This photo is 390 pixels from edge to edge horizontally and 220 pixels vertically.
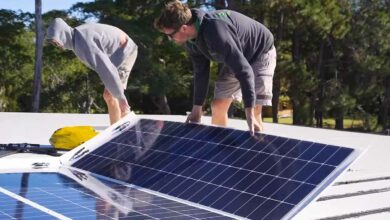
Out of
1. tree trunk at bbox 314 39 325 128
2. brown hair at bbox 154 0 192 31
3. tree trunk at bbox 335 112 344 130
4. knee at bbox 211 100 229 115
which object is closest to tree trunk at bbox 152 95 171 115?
tree trunk at bbox 314 39 325 128

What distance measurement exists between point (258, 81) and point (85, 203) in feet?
5.82

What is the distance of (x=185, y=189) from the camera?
117 inches

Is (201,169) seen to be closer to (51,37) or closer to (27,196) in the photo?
(27,196)

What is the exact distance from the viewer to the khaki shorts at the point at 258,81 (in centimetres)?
405

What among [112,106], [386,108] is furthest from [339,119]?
[112,106]

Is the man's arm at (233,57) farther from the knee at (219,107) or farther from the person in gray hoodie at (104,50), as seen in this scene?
the person in gray hoodie at (104,50)

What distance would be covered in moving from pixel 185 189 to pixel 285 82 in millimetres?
16164

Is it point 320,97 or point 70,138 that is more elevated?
point 70,138

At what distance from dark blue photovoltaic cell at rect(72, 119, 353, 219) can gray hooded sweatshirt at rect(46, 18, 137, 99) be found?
80 cm

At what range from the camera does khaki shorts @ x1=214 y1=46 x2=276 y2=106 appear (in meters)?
4.05

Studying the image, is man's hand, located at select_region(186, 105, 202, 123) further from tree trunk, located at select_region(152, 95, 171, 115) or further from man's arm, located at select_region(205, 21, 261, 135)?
tree trunk, located at select_region(152, 95, 171, 115)

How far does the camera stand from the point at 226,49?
318 cm

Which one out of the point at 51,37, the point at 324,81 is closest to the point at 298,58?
the point at 324,81

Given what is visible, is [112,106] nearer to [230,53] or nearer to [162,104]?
[230,53]
